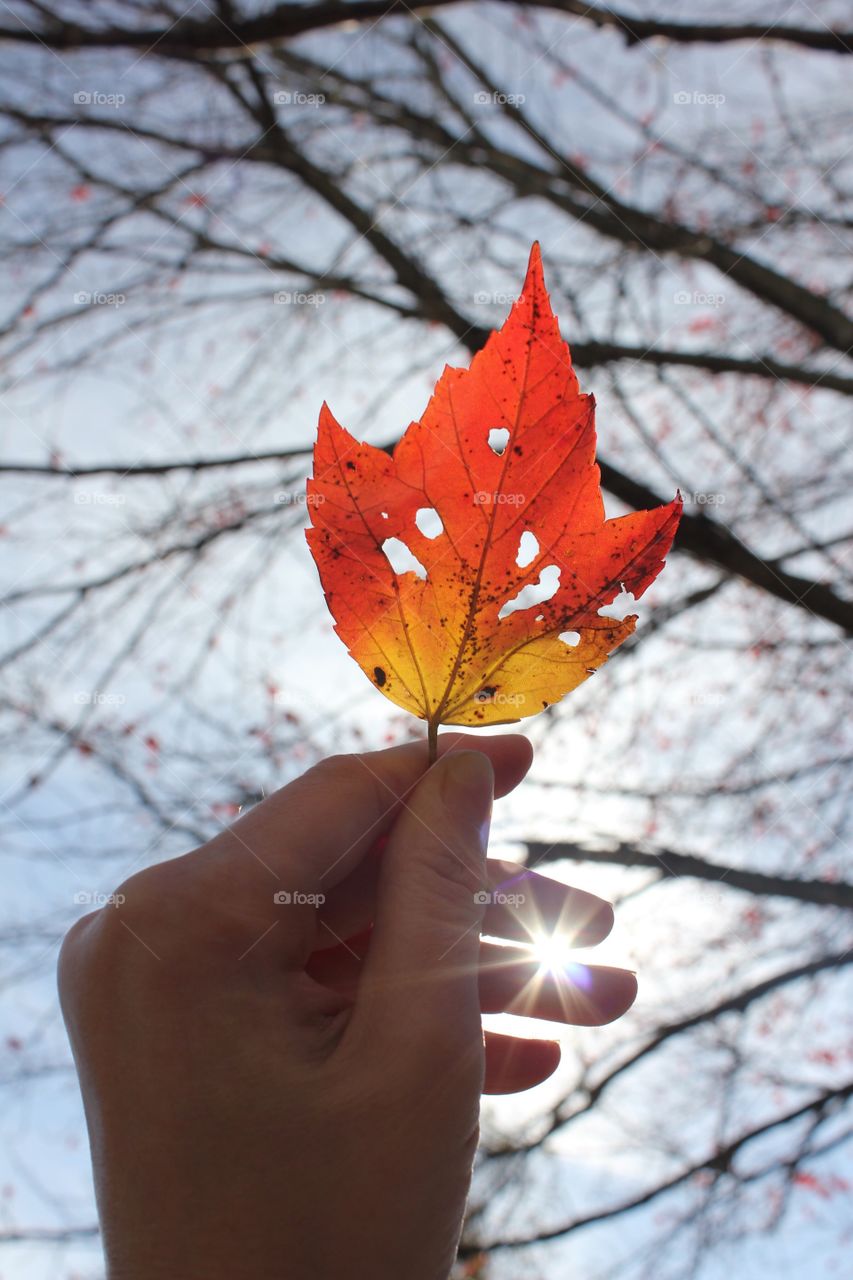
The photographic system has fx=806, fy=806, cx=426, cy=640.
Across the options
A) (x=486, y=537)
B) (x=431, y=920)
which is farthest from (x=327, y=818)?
(x=486, y=537)

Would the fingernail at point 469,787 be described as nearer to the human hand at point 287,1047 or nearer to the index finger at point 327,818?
the human hand at point 287,1047

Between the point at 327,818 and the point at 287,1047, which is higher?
the point at 327,818

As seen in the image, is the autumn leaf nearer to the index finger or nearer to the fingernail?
the fingernail

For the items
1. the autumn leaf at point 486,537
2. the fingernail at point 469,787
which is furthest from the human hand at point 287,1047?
the autumn leaf at point 486,537

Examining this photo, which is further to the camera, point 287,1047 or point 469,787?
point 469,787

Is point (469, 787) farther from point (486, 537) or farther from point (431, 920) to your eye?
point (486, 537)

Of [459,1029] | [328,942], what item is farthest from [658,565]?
[328,942]

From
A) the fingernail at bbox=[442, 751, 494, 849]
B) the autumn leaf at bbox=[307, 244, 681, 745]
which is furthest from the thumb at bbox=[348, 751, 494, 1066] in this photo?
the autumn leaf at bbox=[307, 244, 681, 745]
